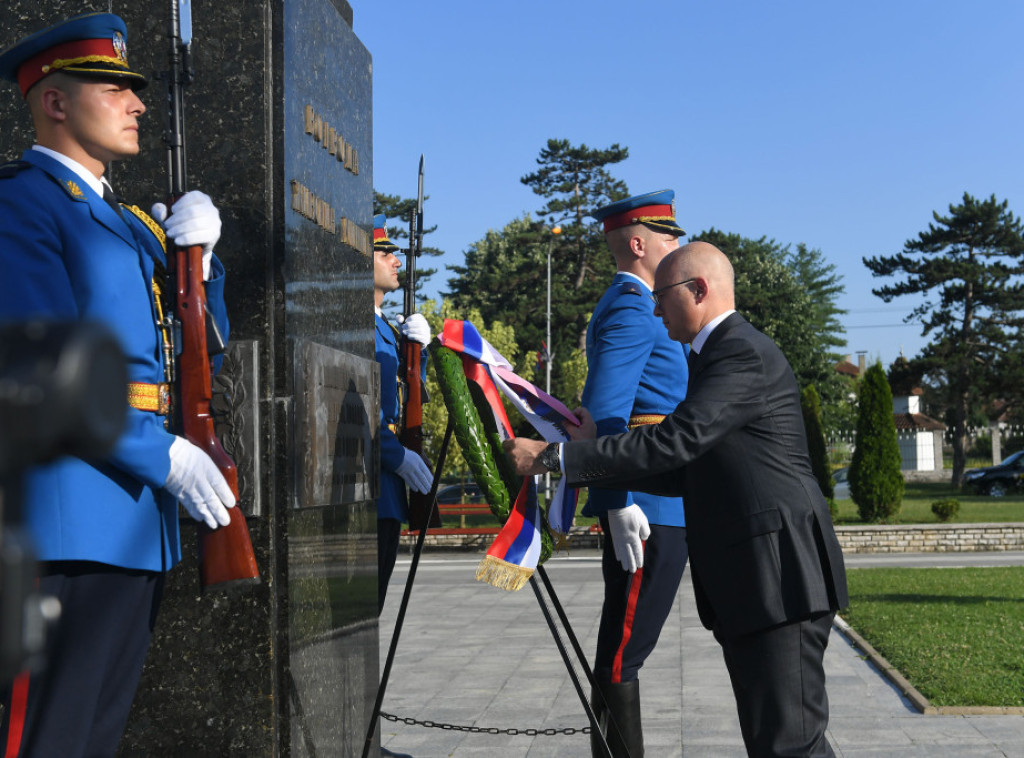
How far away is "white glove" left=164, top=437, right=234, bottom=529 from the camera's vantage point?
2.95 meters

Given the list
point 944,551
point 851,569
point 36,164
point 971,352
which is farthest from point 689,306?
point 971,352

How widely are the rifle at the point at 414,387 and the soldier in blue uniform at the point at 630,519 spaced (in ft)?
3.73

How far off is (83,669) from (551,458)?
1.74 metres

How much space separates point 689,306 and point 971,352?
5595cm

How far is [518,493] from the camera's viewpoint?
4.49 metres

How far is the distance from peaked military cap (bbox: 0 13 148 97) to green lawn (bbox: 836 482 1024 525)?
81.5 ft

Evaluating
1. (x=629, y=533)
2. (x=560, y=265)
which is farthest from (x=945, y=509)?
(x=560, y=265)

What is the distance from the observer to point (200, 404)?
3225mm

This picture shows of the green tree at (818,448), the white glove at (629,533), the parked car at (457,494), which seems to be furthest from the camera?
the parked car at (457,494)

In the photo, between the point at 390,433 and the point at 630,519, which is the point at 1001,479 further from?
the point at 630,519

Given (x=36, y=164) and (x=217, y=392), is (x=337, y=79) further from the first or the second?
(x=36, y=164)

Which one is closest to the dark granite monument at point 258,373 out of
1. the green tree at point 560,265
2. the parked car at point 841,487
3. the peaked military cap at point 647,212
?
the peaked military cap at point 647,212

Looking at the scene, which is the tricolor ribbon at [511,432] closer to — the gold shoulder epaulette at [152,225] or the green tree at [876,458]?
the gold shoulder epaulette at [152,225]

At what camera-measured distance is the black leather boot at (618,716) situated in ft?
15.6
